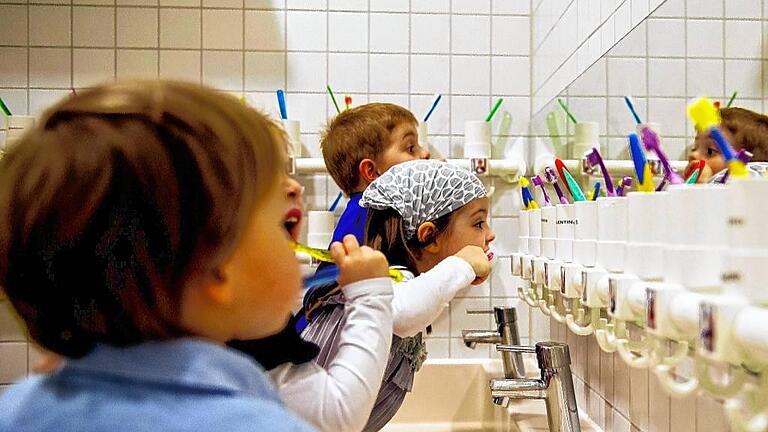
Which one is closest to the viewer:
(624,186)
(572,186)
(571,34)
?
(624,186)

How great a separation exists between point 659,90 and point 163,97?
752 mm

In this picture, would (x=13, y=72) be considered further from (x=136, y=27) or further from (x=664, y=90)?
(x=664, y=90)

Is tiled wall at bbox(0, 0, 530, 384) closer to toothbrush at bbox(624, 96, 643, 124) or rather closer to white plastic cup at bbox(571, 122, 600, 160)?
white plastic cup at bbox(571, 122, 600, 160)

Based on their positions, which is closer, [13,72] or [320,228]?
[320,228]

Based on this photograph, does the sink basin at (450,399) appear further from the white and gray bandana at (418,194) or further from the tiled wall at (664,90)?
the white and gray bandana at (418,194)

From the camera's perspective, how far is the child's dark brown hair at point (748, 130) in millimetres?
776

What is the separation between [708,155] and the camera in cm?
84

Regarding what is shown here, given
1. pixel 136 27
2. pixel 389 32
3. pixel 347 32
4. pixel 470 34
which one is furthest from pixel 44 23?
pixel 470 34

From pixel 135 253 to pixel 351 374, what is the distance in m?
0.38

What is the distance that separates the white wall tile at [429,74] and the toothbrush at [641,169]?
4.72ft

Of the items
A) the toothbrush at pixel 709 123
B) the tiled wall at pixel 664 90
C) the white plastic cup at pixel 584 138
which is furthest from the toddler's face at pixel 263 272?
the white plastic cup at pixel 584 138

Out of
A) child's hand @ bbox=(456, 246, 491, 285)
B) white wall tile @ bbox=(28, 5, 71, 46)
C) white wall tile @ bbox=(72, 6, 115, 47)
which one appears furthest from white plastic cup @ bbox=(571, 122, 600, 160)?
white wall tile @ bbox=(28, 5, 71, 46)

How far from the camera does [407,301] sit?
48.4 inches

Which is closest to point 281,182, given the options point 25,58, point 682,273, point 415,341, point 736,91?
→ point 682,273
